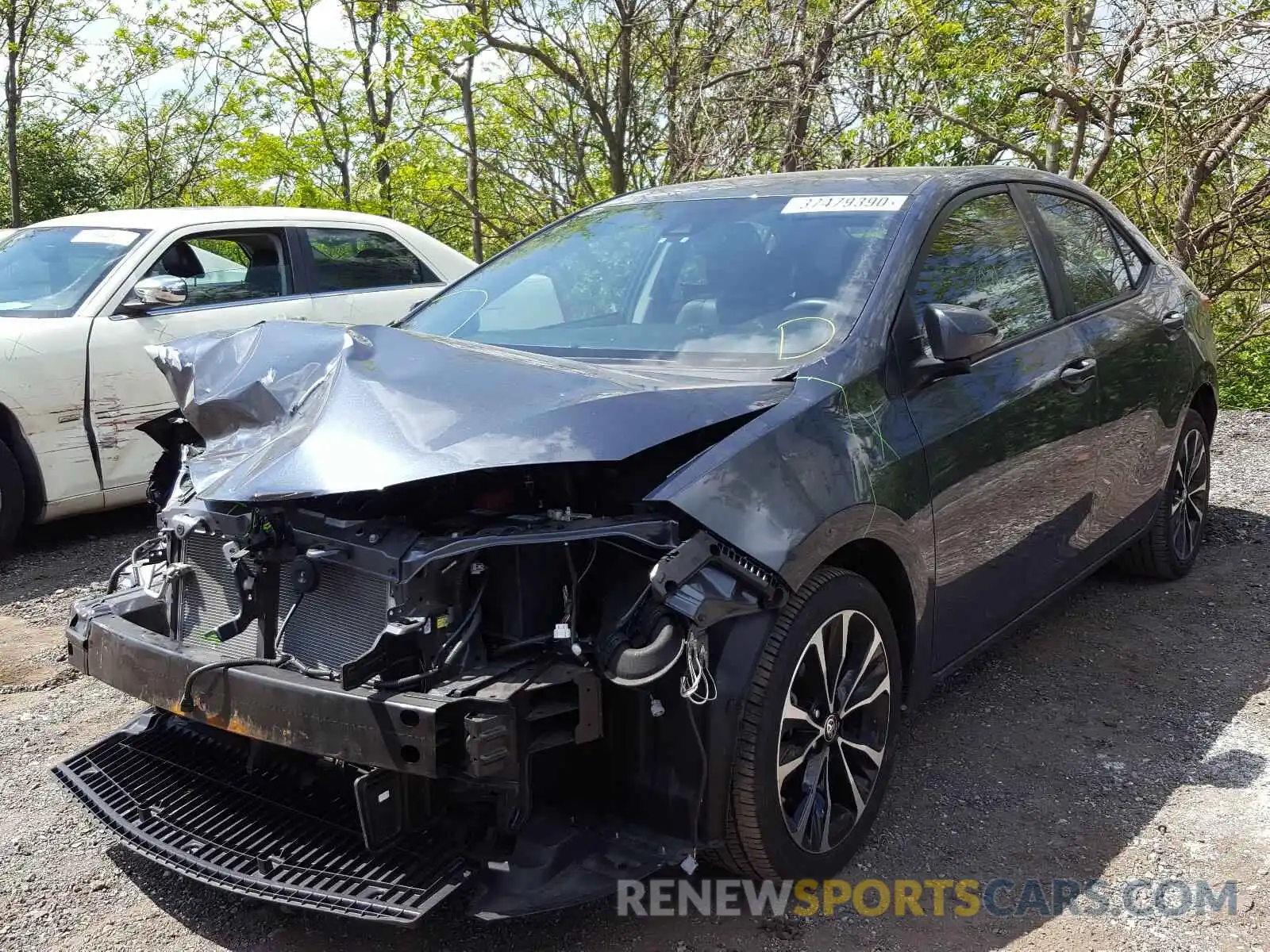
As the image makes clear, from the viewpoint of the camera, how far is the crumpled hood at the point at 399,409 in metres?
2.47

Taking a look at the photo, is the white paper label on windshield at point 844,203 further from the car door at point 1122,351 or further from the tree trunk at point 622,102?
the tree trunk at point 622,102

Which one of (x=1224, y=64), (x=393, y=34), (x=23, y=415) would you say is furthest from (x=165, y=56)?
Result: (x=1224, y=64)

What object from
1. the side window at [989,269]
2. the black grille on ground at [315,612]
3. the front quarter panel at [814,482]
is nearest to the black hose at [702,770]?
the front quarter panel at [814,482]

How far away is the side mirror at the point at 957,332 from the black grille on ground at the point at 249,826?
1.85 meters

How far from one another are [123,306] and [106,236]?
2.14 ft

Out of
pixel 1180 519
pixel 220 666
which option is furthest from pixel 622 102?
pixel 220 666

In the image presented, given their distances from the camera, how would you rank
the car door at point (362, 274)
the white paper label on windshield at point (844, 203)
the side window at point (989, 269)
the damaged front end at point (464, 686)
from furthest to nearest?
the car door at point (362, 274)
the white paper label on windshield at point (844, 203)
the side window at point (989, 269)
the damaged front end at point (464, 686)

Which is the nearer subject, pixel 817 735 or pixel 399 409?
pixel 399 409

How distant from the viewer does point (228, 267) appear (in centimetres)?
672

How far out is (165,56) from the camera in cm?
1673

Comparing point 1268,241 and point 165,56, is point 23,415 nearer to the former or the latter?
point 1268,241

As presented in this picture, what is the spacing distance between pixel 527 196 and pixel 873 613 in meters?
10.1

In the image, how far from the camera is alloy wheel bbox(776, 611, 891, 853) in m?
2.76

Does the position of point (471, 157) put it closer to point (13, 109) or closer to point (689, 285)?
point (13, 109)
